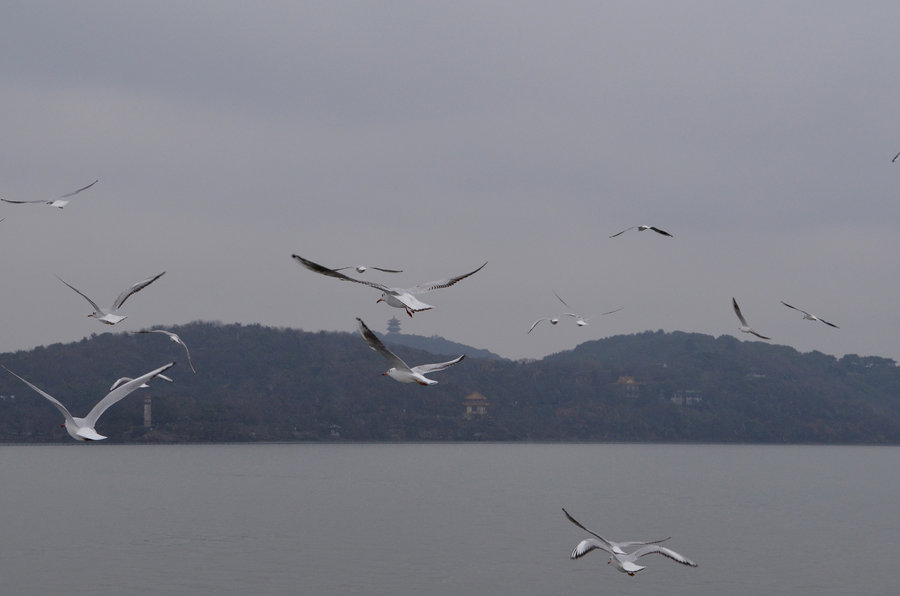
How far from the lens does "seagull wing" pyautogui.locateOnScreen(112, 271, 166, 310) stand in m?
28.0

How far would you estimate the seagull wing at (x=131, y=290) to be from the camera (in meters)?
28.0

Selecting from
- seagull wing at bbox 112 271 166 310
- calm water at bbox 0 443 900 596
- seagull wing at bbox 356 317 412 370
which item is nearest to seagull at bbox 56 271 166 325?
seagull wing at bbox 112 271 166 310

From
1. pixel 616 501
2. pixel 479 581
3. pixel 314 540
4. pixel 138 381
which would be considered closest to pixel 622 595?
pixel 479 581

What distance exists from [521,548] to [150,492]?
91.4m

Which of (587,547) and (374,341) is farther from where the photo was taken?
(587,547)

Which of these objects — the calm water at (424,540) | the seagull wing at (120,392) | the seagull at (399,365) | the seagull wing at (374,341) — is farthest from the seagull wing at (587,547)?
the calm water at (424,540)

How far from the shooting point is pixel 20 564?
3410 inches

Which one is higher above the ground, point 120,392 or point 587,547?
point 120,392

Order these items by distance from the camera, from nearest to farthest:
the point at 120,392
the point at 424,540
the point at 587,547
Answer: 1. the point at 120,392
2. the point at 587,547
3. the point at 424,540

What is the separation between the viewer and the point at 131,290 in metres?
28.9

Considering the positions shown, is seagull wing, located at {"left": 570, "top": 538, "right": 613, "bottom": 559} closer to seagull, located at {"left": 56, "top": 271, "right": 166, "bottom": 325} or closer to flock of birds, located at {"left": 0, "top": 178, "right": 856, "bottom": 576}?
flock of birds, located at {"left": 0, "top": 178, "right": 856, "bottom": 576}

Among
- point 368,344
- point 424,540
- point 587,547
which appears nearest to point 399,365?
point 368,344

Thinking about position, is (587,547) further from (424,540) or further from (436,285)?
(424,540)

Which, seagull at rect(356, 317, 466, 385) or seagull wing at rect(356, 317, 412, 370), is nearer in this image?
seagull wing at rect(356, 317, 412, 370)
